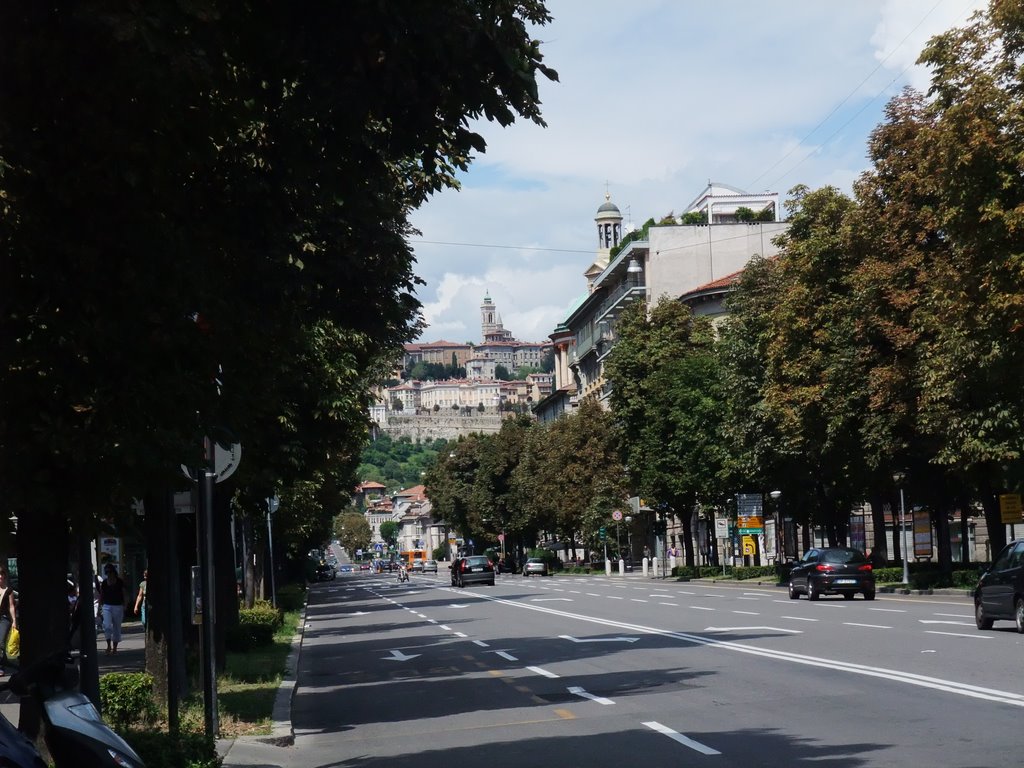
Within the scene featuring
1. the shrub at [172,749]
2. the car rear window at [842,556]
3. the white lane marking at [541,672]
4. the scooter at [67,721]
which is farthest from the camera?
the car rear window at [842,556]

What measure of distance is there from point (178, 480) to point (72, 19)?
286 cm

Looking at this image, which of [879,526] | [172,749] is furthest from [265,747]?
[879,526]

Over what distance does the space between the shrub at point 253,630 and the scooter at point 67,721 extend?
18015mm

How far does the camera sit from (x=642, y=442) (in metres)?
72.4

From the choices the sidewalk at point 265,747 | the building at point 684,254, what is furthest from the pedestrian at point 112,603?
the building at point 684,254

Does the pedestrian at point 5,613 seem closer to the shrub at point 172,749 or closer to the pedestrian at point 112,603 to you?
the pedestrian at point 112,603

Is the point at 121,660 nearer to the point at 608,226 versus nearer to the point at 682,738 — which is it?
the point at 682,738

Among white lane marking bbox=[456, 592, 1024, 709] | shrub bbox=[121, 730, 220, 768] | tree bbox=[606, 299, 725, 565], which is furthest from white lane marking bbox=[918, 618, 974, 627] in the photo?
tree bbox=[606, 299, 725, 565]

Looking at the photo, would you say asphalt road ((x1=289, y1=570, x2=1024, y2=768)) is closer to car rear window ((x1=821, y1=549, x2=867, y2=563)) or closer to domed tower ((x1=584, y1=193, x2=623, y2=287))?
car rear window ((x1=821, y1=549, x2=867, y2=563))

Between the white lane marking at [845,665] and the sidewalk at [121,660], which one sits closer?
the white lane marking at [845,665]

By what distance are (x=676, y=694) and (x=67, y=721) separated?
9708 millimetres

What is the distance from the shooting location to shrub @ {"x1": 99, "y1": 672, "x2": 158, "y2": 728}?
13.4 metres

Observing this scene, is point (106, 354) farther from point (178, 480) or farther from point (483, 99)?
point (483, 99)

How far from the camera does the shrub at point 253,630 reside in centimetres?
2470
